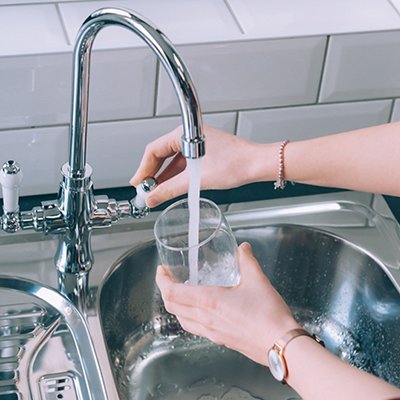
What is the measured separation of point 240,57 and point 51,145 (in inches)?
10.6

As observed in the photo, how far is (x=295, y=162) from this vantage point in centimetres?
115

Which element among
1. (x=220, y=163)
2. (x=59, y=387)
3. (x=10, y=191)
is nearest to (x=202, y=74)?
(x=220, y=163)

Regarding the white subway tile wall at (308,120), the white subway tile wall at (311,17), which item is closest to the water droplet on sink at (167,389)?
the white subway tile wall at (308,120)

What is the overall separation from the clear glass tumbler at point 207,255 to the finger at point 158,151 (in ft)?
0.33

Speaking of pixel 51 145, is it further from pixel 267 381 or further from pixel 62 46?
pixel 267 381

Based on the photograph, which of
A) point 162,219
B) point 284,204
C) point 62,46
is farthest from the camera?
point 284,204

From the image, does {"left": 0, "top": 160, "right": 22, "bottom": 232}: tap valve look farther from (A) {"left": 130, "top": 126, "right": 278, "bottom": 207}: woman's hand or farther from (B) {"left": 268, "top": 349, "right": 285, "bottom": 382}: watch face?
(B) {"left": 268, "top": 349, "right": 285, "bottom": 382}: watch face

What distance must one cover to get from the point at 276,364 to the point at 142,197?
10.6 inches

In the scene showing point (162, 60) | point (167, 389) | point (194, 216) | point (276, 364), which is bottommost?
point (167, 389)

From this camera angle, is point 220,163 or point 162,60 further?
point 220,163

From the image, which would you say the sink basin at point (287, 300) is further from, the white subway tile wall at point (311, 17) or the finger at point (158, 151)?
the white subway tile wall at point (311, 17)

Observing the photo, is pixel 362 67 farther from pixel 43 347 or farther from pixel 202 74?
pixel 43 347

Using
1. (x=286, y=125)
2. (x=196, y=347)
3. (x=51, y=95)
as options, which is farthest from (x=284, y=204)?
(x=51, y=95)

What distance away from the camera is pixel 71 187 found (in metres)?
1.08
